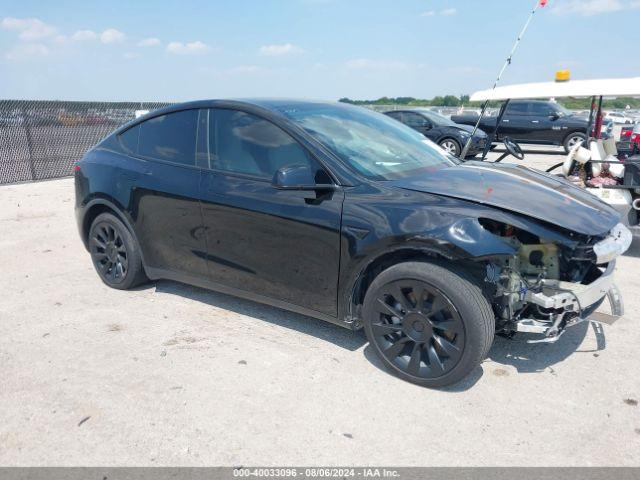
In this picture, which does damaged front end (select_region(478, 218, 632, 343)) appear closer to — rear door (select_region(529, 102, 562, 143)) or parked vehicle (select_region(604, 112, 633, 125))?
parked vehicle (select_region(604, 112, 633, 125))

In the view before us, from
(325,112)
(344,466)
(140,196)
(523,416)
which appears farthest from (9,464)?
(325,112)

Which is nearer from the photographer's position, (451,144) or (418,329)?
(418,329)

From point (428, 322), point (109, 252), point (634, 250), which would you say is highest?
point (428, 322)

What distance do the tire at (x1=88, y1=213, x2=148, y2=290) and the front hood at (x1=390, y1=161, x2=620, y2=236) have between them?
8.06 feet

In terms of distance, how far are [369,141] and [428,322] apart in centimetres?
146

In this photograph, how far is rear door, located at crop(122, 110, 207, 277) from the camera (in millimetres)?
4062

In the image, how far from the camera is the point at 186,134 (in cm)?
418

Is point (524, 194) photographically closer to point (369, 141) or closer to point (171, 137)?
point (369, 141)

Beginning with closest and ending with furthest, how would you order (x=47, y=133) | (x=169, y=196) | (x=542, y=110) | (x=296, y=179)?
1. (x=296, y=179)
2. (x=169, y=196)
3. (x=47, y=133)
4. (x=542, y=110)

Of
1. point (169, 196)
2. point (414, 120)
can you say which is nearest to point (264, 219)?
point (169, 196)

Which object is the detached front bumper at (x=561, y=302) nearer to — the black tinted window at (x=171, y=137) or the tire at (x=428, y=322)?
the tire at (x=428, y=322)

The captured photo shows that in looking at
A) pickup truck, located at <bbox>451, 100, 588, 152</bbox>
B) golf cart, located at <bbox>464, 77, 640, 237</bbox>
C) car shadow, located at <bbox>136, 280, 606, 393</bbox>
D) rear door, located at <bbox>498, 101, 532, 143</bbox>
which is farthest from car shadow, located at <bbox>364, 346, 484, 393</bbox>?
rear door, located at <bbox>498, 101, 532, 143</bbox>

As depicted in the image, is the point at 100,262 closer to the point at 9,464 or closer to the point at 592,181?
the point at 9,464

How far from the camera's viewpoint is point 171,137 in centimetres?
428
